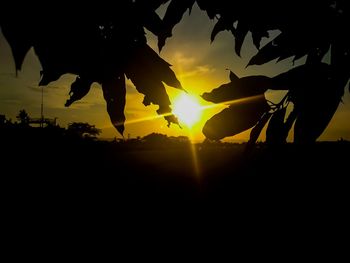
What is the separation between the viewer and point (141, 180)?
40.9 feet

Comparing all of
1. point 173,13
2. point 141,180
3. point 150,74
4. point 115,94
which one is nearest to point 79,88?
point 115,94

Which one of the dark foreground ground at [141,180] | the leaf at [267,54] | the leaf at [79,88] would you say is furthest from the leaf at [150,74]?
the dark foreground ground at [141,180]

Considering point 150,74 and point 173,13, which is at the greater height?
point 173,13

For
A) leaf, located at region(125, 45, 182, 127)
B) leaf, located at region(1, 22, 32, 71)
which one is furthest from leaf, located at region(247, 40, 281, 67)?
leaf, located at region(1, 22, 32, 71)

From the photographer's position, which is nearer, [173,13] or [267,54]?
[267,54]

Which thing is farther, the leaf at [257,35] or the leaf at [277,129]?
the leaf at [257,35]

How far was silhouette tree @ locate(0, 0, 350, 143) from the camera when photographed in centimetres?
79

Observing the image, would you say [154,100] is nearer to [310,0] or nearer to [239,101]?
[239,101]

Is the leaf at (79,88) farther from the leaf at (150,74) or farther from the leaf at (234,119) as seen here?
the leaf at (234,119)

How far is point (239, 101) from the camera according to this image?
962 mm

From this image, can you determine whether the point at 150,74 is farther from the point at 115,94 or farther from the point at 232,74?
the point at 232,74

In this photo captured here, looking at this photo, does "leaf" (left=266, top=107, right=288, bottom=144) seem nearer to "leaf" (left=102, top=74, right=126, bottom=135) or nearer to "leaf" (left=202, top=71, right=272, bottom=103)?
"leaf" (left=202, top=71, right=272, bottom=103)

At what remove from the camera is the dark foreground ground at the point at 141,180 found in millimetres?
9203

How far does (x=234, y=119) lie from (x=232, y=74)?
141 millimetres
